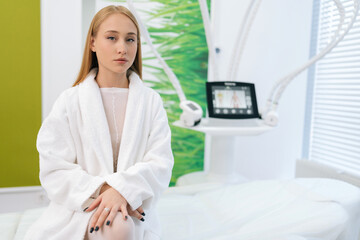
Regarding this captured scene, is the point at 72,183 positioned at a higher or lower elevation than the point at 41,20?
lower

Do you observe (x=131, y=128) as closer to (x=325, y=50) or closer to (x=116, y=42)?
(x=116, y=42)

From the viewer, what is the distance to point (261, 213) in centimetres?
131

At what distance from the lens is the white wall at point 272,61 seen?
2.59 metres

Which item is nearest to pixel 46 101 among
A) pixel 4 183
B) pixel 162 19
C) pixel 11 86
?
pixel 11 86

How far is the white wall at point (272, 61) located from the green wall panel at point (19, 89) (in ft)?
4.50

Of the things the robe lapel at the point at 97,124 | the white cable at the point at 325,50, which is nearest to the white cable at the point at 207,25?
the white cable at the point at 325,50

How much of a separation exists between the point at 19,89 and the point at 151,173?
1.51m

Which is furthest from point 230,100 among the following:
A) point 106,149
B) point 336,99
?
point 106,149

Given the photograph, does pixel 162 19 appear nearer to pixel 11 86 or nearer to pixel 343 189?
pixel 11 86

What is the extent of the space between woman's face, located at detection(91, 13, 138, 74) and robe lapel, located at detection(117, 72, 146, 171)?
105mm

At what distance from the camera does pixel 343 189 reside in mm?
1440

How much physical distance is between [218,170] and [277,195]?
2.22 feet

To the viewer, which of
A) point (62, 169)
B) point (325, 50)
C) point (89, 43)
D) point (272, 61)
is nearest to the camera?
point (62, 169)

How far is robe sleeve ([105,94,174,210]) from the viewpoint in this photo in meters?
0.96
